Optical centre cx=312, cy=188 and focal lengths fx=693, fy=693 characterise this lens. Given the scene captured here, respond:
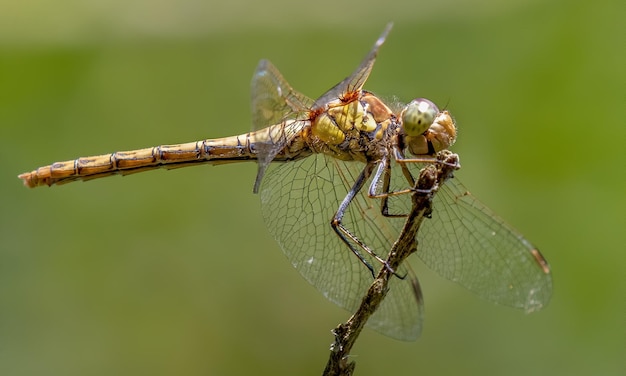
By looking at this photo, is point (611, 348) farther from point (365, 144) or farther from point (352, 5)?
point (352, 5)

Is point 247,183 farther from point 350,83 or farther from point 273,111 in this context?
point 350,83

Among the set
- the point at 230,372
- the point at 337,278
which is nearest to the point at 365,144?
the point at 337,278

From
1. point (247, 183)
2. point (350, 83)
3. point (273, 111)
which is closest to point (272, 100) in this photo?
point (273, 111)

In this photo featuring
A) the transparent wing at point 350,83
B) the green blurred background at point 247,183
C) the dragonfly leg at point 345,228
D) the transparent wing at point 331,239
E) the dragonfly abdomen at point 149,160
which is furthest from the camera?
the green blurred background at point 247,183

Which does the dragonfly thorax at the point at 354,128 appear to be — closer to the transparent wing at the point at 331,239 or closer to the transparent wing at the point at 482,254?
the transparent wing at the point at 331,239

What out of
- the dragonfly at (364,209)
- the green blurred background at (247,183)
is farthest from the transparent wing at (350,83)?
the green blurred background at (247,183)

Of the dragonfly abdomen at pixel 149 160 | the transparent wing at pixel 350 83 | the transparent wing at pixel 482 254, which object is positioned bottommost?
the transparent wing at pixel 482 254
